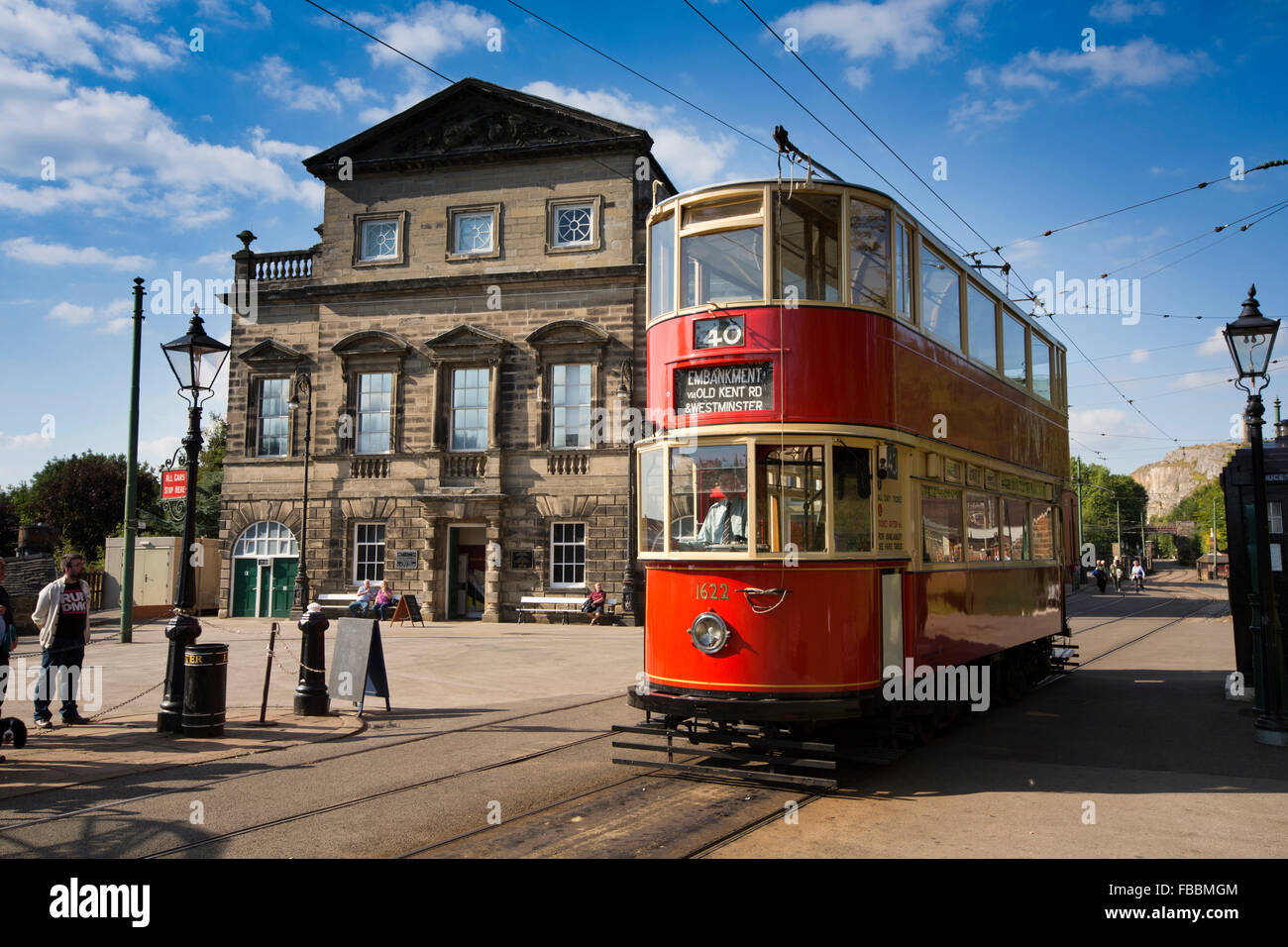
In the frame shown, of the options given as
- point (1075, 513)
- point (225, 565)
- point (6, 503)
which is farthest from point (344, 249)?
point (6, 503)

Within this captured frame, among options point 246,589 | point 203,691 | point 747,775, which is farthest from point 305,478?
point 747,775

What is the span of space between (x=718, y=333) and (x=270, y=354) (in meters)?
26.9

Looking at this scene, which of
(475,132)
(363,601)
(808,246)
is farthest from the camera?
(475,132)

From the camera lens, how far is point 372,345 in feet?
101

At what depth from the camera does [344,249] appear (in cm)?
3153

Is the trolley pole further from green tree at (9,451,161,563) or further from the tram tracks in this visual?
green tree at (9,451,161,563)

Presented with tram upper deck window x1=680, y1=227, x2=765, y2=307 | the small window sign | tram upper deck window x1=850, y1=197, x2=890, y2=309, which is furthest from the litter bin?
tram upper deck window x1=850, y1=197, x2=890, y2=309

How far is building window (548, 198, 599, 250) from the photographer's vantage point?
2920 cm

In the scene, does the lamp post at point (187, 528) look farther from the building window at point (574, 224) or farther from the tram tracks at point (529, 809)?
the building window at point (574, 224)

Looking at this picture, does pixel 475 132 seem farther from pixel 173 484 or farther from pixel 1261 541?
pixel 1261 541
